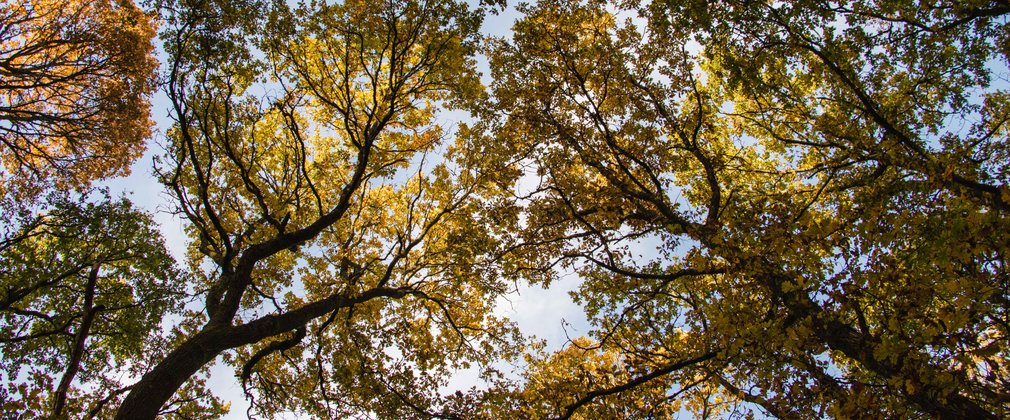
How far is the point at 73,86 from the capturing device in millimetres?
13125

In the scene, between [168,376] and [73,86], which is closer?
[168,376]

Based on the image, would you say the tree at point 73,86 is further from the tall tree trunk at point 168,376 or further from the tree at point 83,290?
the tall tree trunk at point 168,376

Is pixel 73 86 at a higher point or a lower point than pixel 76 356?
higher

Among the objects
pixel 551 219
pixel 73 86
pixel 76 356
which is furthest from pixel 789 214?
pixel 73 86

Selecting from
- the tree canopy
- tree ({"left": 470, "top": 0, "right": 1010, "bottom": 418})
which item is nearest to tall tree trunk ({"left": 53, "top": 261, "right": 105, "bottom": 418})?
the tree canopy

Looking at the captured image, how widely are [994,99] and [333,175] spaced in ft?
47.7

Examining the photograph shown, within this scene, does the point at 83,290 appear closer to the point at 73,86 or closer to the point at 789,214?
the point at 73,86

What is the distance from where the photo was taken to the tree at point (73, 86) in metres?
Result: 12.0

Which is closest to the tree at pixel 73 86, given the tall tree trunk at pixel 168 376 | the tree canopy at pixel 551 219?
the tree canopy at pixel 551 219

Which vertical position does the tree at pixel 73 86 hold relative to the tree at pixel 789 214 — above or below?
above

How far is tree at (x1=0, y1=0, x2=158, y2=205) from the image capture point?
12.0 meters

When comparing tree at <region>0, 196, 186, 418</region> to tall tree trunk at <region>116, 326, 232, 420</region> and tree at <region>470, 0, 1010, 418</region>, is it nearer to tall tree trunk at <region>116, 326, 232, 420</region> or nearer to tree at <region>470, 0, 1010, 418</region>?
tall tree trunk at <region>116, 326, 232, 420</region>

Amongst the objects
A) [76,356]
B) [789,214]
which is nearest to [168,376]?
[76,356]

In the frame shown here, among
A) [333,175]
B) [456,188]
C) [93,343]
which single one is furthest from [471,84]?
[93,343]
